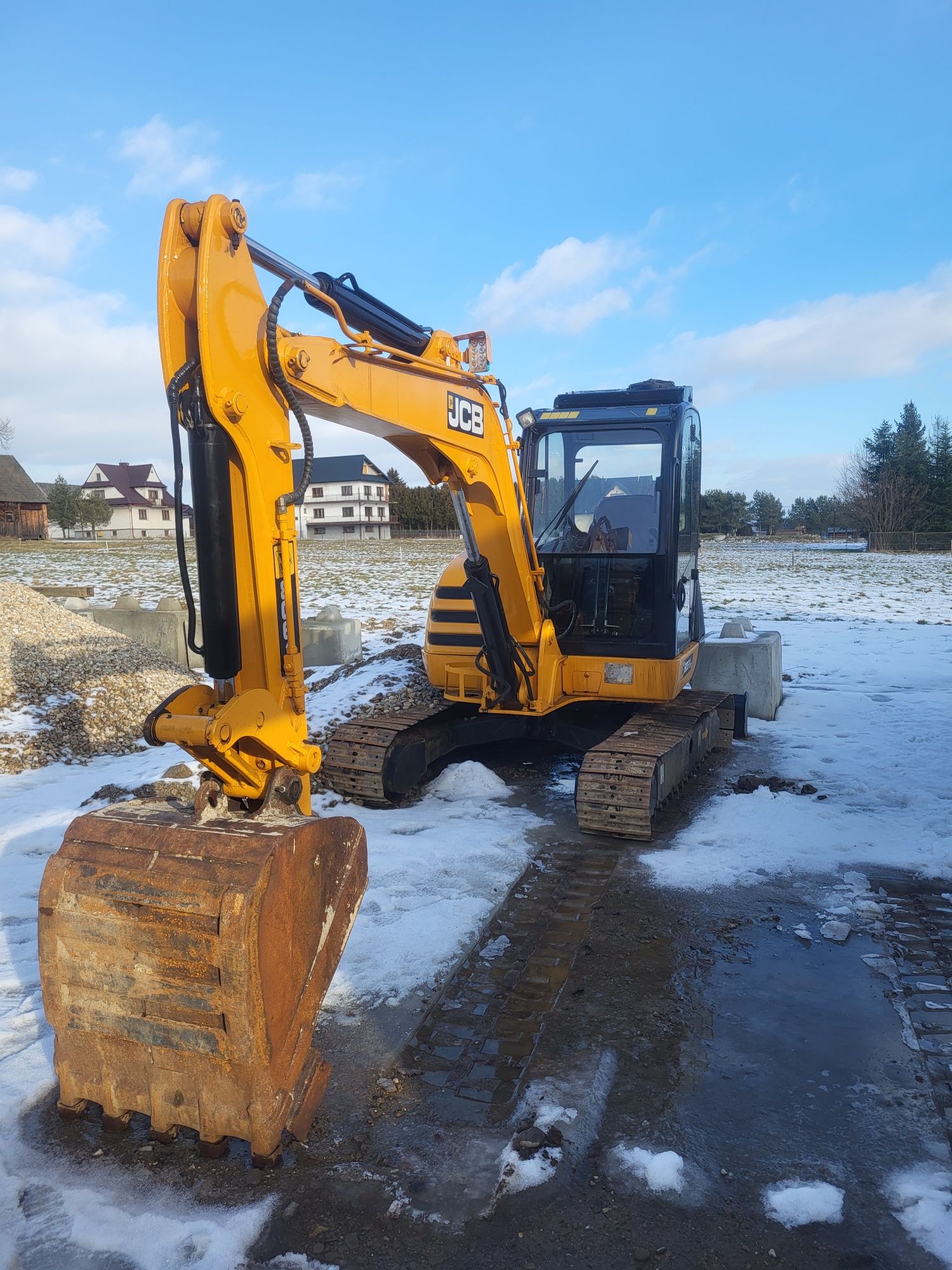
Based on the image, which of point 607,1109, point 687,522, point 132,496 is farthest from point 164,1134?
point 132,496

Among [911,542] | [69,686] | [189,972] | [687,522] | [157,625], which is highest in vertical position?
[687,522]

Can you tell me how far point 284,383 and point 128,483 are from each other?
91.7 meters

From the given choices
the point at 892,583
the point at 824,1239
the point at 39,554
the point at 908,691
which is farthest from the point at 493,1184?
the point at 39,554

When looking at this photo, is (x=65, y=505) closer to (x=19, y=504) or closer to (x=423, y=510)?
(x=19, y=504)

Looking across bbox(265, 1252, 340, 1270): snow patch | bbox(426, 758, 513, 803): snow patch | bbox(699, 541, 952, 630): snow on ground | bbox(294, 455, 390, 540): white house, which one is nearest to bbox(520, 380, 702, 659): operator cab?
bbox(426, 758, 513, 803): snow patch

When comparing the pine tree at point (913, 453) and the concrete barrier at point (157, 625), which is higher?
the pine tree at point (913, 453)

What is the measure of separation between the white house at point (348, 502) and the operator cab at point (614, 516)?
72820mm

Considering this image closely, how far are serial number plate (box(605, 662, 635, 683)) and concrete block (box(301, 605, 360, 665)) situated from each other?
5827 millimetres

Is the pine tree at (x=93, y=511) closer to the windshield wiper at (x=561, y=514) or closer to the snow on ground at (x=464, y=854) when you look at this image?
the snow on ground at (x=464, y=854)

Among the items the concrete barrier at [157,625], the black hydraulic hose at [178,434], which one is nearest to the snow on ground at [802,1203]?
the black hydraulic hose at [178,434]

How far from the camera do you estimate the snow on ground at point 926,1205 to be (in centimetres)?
271

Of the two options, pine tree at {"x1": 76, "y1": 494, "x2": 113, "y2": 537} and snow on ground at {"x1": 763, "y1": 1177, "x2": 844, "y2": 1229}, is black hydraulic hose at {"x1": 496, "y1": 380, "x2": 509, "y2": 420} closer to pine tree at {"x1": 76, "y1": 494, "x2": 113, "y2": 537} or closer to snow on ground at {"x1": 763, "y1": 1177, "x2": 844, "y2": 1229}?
snow on ground at {"x1": 763, "y1": 1177, "x2": 844, "y2": 1229}

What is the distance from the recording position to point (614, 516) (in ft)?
23.4

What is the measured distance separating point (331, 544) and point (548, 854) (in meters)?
50.4
